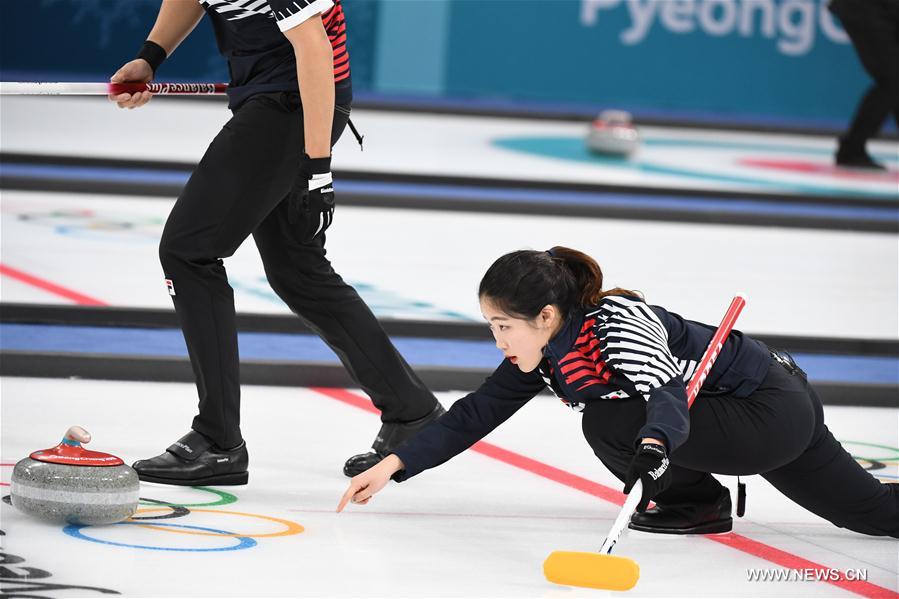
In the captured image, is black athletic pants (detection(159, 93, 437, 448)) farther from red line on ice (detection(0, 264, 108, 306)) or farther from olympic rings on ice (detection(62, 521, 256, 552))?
red line on ice (detection(0, 264, 108, 306))

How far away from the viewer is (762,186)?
8492 millimetres

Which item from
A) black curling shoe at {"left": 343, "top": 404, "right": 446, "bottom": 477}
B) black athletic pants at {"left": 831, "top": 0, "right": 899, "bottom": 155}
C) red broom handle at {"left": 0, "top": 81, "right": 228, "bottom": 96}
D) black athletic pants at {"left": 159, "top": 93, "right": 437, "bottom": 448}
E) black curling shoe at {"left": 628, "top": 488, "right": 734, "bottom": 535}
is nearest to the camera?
black curling shoe at {"left": 628, "top": 488, "right": 734, "bottom": 535}

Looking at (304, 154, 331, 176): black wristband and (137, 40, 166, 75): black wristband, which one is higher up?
(137, 40, 166, 75): black wristband

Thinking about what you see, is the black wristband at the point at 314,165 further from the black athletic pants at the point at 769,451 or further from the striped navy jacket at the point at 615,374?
the black athletic pants at the point at 769,451

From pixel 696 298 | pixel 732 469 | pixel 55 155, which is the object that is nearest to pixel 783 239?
pixel 696 298

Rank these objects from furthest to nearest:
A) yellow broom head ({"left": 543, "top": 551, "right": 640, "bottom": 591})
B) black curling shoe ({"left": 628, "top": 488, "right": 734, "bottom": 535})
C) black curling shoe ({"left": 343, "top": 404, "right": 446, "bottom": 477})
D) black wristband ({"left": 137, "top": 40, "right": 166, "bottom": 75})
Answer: black wristband ({"left": 137, "top": 40, "right": 166, "bottom": 75}) < black curling shoe ({"left": 343, "top": 404, "right": 446, "bottom": 477}) < black curling shoe ({"left": 628, "top": 488, "right": 734, "bottom": 535}) < yellow broom head ({"left": 543, "top": 551, "right": 640, "bottom": 591})

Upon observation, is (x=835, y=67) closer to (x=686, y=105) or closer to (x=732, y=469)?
(x=686, y=105)

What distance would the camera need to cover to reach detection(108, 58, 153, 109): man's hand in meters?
3.13

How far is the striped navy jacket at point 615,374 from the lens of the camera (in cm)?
245

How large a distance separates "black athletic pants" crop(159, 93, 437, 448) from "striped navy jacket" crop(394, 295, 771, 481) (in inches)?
19.3

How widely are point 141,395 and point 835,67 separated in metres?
9.80

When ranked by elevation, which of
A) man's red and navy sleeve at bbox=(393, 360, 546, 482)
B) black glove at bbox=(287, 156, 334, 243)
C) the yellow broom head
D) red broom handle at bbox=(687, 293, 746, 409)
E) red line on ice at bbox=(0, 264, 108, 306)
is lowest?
red line on ice at bbox=(0, 264, 108, 306)

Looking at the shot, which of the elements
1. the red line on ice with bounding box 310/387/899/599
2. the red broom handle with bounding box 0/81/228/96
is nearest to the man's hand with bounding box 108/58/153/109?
the red broom handle with bounding box 0/81/228/96

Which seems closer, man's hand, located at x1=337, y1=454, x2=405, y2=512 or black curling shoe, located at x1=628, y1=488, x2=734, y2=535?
man's hand, located at x1=337, y1=454, x2=405, y2=512
